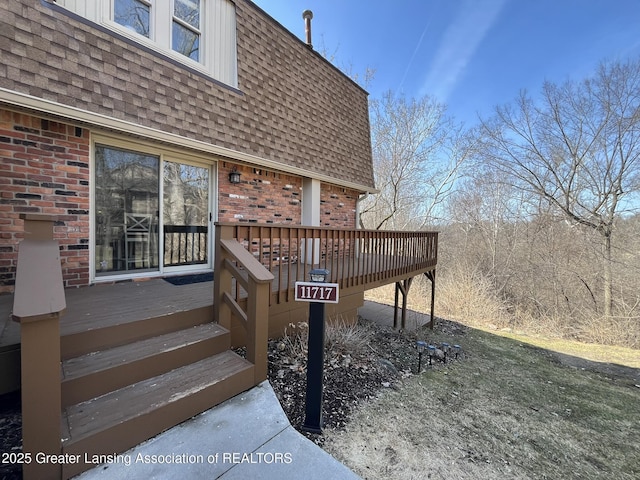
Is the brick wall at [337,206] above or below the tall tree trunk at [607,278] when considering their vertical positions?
above

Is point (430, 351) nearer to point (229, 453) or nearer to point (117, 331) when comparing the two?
point (229, 453)

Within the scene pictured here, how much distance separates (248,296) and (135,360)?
1018 millimetres

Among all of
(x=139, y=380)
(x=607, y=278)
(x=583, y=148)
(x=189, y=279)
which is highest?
(x=583, y=148)

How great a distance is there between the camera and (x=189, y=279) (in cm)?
443

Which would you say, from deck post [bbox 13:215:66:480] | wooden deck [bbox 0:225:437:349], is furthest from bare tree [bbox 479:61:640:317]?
deck post [bbox 13:215:66:480]

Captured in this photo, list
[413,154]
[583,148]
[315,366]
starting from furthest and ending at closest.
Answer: [413,154], [583,148], [315,366]

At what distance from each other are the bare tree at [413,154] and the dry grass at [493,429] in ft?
35.3

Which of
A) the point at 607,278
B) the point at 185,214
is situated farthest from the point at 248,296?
the point at 607,278

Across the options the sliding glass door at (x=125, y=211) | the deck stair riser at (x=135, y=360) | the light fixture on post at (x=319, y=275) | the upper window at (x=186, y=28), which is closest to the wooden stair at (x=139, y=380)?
the deck stair riser at (x=135, y=360)

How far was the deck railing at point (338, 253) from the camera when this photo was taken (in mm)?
3456

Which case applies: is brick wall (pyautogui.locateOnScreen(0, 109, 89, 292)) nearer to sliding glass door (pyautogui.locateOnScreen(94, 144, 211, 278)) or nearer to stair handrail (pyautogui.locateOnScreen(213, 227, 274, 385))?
sliding glass door (pyautogui.locateOnScreen(94, 144, 211, 278))

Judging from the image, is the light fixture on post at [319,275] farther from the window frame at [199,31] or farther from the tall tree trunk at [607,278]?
the tall tree trunk at [607,278]

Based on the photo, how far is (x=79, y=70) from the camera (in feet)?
11.0

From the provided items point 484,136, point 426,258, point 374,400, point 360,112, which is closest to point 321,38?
point 360,112
